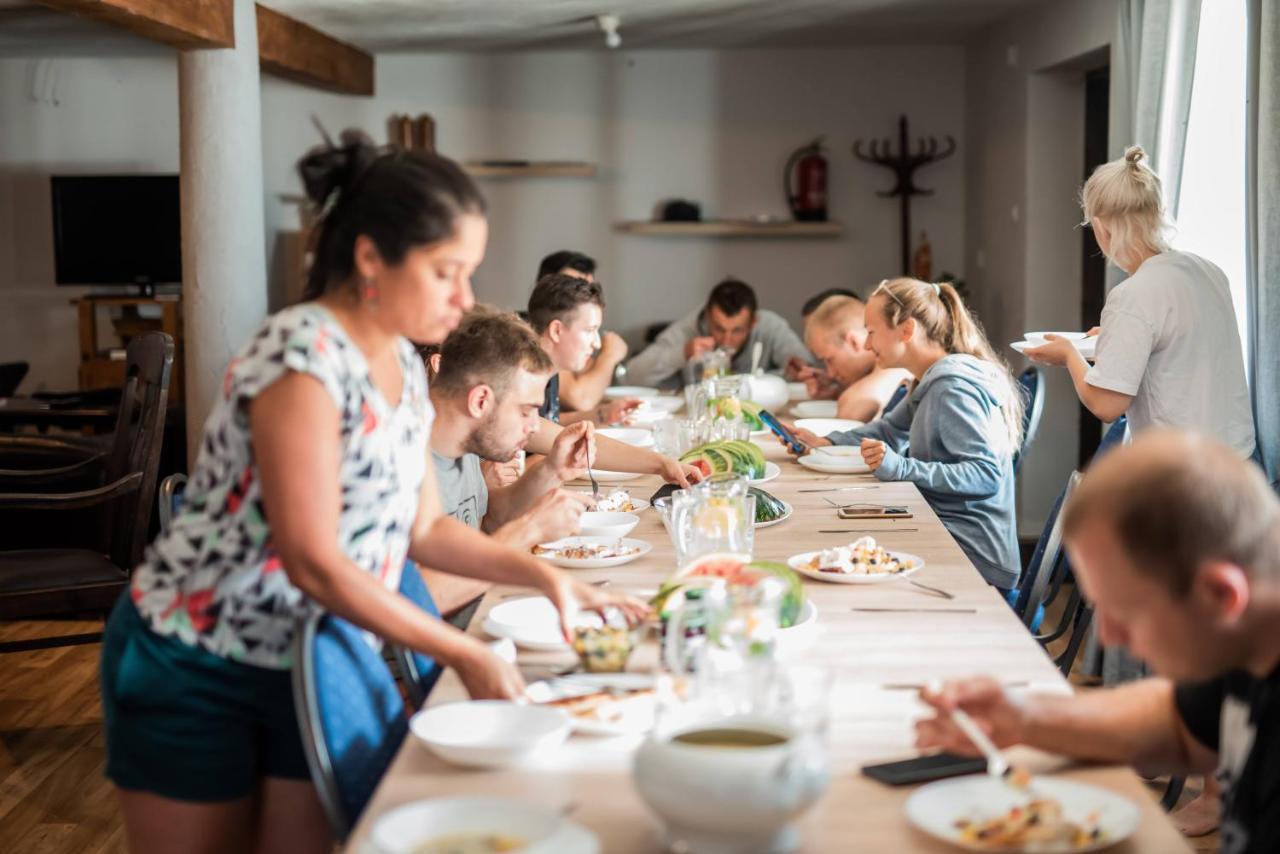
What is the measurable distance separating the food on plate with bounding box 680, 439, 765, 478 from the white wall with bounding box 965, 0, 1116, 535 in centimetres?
339

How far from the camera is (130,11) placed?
487 centimetres

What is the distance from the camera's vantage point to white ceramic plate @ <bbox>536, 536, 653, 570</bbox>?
2.40 meters

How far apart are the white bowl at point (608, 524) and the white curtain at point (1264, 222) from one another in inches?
68.9

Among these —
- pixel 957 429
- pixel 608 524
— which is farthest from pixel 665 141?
pixel 608 524

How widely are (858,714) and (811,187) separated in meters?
6.52

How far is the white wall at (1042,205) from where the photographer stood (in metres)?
6.32

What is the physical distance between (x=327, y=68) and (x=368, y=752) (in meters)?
6.05

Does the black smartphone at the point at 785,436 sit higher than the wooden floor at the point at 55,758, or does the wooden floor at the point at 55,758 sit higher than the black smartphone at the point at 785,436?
the black smartphone at the point at 785,436

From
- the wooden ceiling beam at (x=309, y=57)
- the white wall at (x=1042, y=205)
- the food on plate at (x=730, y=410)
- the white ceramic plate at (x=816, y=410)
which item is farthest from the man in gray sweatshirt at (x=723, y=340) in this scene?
the wooden ceiling beam at (x=309, y=57)

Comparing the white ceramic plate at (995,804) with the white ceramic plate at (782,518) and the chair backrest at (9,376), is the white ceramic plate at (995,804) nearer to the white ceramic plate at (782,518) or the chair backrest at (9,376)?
the white ceramic plate at (782,518)

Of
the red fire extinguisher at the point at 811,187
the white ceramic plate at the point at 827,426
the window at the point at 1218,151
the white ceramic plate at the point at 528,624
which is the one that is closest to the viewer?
the white ceramic plate at the point at 528,624

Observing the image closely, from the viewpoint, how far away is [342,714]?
61.9 inches

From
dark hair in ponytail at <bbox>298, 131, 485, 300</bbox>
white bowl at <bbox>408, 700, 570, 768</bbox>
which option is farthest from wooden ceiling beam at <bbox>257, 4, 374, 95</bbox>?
white bowl at <bbox>408, 700, 570, 768</bbox>

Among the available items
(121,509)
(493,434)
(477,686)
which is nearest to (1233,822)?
(477,686)
